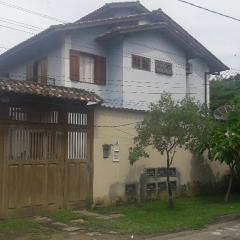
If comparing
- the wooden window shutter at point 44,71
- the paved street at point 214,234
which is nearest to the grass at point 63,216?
the paved street at point 214,234

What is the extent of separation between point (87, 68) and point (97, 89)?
0.97 meters

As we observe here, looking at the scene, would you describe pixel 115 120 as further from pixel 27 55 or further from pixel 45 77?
pixel 27 55

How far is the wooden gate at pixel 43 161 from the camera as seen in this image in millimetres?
12477

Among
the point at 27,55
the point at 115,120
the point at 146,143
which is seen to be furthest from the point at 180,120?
the point at 27,55

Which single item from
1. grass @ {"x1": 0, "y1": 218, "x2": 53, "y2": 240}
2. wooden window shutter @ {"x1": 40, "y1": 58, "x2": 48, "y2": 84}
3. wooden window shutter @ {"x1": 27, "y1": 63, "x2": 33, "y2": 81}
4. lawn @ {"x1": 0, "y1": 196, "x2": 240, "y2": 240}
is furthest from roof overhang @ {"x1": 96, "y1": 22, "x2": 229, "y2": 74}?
grass @ {"x1": 0, "y1": 218, "x2": 53, "y2": 240}

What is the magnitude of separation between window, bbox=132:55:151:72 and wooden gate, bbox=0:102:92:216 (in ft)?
24.0

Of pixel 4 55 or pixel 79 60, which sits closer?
pixel 79 60

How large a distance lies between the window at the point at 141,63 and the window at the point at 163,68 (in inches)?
20.6

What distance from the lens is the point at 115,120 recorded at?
49.4 ft

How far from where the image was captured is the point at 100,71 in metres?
20.6

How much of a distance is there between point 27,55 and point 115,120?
8040 millimetres

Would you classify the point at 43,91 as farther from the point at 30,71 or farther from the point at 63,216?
the point at 30,71

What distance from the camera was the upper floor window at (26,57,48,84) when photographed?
2022 centimetres

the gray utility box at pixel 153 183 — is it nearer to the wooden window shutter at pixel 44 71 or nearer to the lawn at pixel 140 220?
the lawn at pixel 140 220
